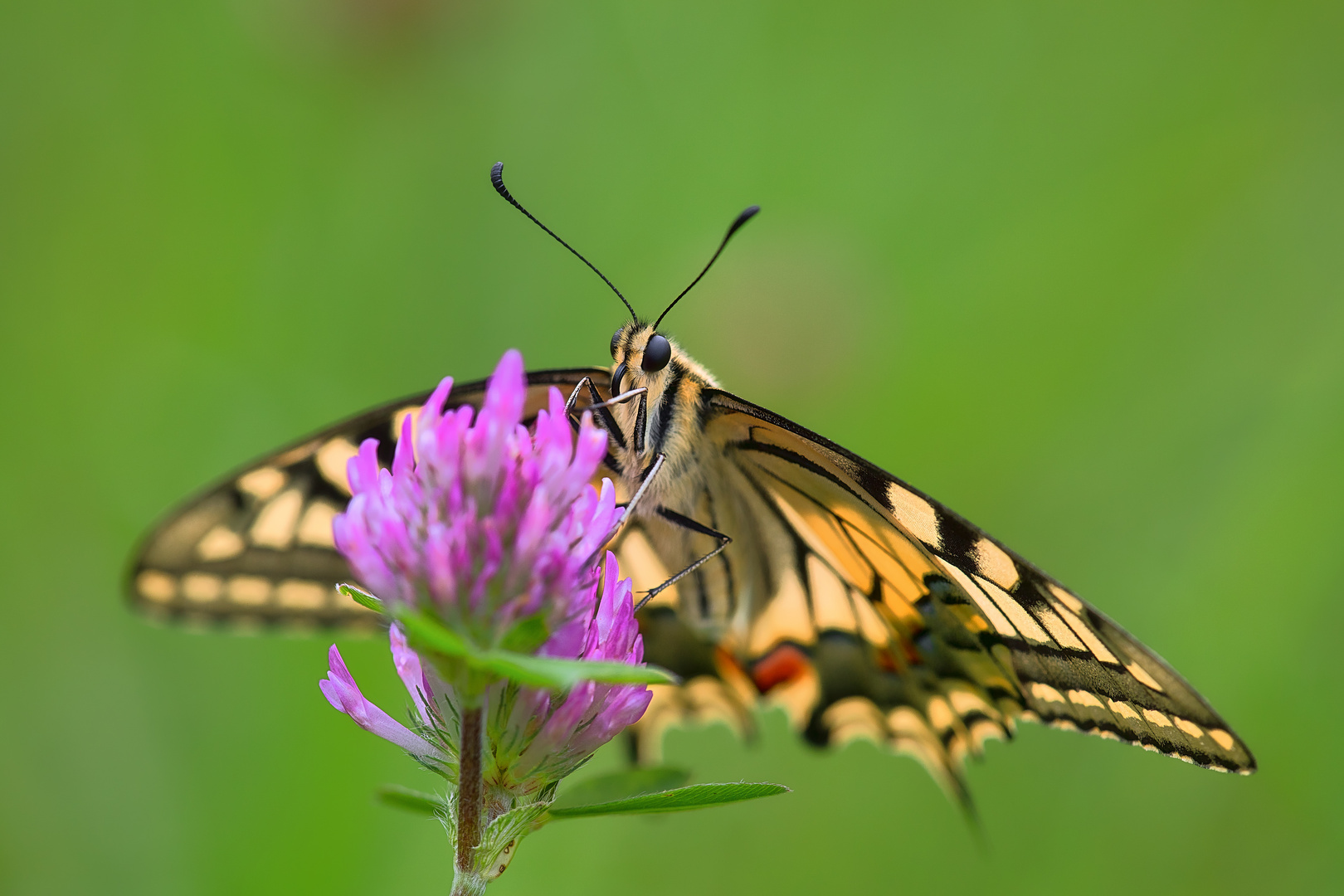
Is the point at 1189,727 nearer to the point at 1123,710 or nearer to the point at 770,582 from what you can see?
the point at 1123,710

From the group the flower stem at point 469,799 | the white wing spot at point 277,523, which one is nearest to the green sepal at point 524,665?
the flower stem at point 469,799

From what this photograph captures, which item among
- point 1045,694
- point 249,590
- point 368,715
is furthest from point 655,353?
point 249,590

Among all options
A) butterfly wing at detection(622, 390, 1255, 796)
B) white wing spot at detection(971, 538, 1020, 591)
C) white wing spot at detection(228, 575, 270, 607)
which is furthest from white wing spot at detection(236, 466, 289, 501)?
white wing spot at detection(971, 538, 1020, 591)

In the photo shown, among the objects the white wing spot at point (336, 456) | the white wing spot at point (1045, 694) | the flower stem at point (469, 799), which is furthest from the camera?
the white wing spot at point (336, 456)

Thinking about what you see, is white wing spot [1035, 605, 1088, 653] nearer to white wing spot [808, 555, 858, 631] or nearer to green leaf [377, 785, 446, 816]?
white wing spot [808, 555, 858, 631]

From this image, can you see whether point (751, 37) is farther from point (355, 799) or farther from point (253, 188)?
point (355, 799)

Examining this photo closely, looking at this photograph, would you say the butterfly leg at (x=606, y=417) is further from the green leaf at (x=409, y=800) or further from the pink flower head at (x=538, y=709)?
the green leaf at (x=409, y=800)

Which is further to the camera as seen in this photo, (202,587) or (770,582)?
(770,582)
